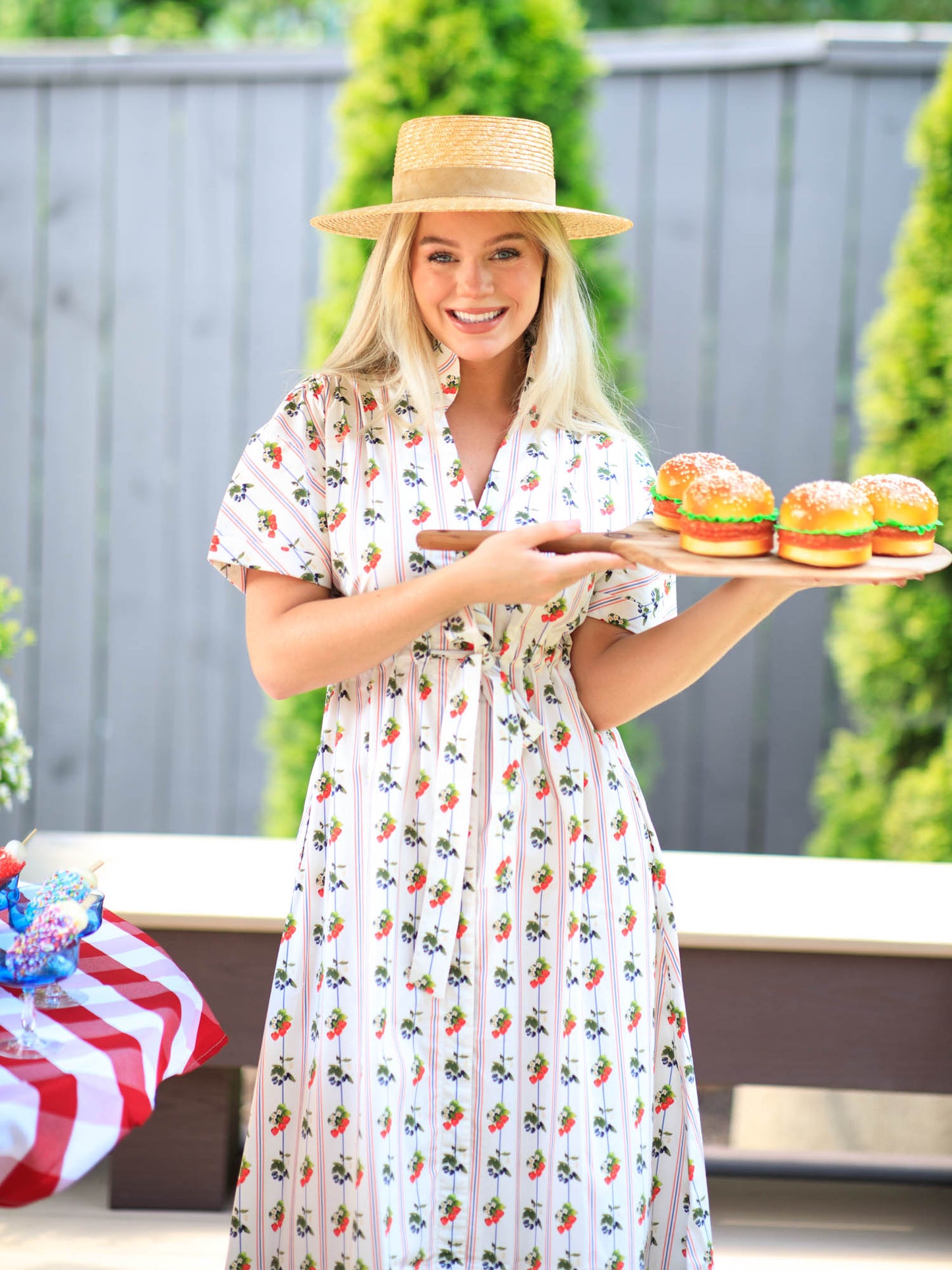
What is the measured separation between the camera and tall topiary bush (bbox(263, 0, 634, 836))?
319 centimetres

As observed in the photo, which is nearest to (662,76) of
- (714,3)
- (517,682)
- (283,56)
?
(283,56)

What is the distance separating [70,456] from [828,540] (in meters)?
3.03

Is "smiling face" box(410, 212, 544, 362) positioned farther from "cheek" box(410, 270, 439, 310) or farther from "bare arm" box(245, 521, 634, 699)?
"bare arm" box(245, 521, 634, 699)

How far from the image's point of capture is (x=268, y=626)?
1.64m

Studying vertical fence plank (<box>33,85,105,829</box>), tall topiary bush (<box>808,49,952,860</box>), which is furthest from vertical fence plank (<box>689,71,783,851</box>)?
vertical fence plank (<box>33,85,105,829</box>)

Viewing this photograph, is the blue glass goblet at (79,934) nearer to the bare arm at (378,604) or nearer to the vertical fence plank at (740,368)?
the bare arm at (378,604)

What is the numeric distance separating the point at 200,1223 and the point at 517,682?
143 centimetres

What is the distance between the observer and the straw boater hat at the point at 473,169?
160cm

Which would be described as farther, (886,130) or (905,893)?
(886,130)

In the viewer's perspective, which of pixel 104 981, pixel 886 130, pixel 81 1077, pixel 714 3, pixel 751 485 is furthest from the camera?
pixel 714 3

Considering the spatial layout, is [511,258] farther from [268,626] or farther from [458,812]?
[458,812]

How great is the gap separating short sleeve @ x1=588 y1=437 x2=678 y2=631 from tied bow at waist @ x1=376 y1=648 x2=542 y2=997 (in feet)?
0.67

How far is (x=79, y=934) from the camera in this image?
1.34 metres

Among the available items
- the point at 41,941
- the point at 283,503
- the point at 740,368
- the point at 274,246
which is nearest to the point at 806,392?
the point at 740,368
